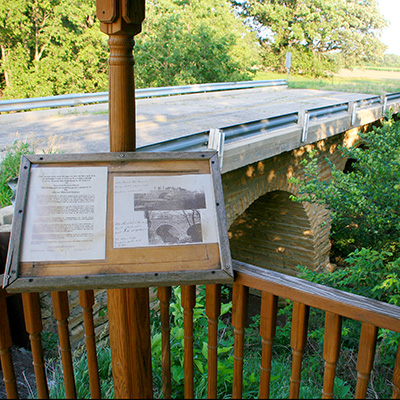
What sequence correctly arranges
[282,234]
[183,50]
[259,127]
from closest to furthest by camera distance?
[259,127], [282,234], [183,50]

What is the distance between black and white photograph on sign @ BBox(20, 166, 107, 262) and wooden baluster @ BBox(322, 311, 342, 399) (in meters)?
0.92

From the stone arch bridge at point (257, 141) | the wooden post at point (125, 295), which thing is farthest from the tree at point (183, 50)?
the wooden post at point (125, 295)

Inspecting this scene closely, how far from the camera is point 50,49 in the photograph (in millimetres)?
20750

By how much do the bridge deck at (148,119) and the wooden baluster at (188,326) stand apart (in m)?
4.41

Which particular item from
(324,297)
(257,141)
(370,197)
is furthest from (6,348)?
(257,141)

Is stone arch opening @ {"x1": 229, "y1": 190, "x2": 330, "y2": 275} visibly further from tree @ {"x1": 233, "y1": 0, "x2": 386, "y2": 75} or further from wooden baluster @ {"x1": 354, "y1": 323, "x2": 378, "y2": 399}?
tree @ {"x1": 233, "y1": 0, "x2": 386, "y2": 75}

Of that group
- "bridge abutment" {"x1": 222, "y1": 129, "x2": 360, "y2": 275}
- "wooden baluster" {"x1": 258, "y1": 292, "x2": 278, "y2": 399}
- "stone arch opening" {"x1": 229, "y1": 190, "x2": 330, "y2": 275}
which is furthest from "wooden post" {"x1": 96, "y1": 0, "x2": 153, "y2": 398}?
"stone arch opening" {"x1": 229, "y1": 190, "x2": 330, "y2": 275}

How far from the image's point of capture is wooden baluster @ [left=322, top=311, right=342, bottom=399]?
1755mm

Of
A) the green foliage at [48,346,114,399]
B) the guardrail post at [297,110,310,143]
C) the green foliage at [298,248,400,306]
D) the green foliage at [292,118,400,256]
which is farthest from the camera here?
the guardrail post at [297,110,310,143]

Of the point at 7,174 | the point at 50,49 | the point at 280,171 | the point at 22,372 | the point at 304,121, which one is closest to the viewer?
the point at 22,372

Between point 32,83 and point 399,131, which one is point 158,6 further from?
point 399,131

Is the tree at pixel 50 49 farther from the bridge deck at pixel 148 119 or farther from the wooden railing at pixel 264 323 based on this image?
the wooden railing at pixel 264 323

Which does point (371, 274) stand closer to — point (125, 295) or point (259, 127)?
point (259, 127)

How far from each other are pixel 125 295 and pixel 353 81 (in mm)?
27529
